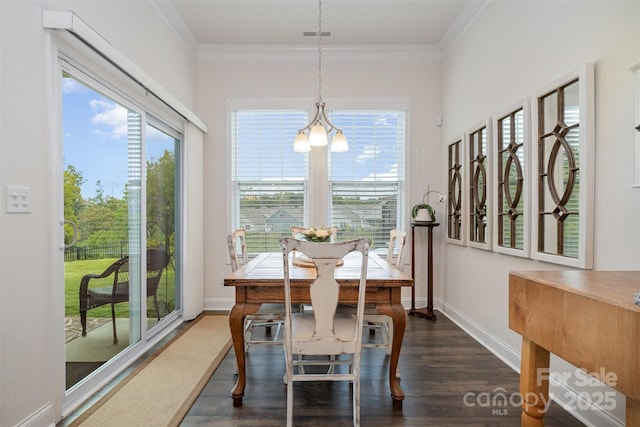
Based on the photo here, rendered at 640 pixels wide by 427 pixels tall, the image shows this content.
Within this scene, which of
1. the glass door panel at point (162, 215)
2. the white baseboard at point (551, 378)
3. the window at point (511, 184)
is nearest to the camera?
the white baseboard at point (551, 378)

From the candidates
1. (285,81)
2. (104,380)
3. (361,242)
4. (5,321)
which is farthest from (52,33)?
(285,81)

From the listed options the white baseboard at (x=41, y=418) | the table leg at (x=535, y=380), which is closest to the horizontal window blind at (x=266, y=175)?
the white baseboard at (x=41, y=418)

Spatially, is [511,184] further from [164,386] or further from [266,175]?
[164,386]

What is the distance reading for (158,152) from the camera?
3369mm

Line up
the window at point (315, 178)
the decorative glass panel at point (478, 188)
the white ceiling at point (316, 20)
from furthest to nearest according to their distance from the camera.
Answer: the window at point (315, 178)
the white ceiling at point (316, 20)
the decorative glass panel at point (478, 188)

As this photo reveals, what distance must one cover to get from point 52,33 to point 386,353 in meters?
3.12

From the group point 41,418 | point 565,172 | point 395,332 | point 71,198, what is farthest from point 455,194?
point 41,418

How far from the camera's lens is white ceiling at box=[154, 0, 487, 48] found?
3350 mm

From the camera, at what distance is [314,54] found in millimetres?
4203

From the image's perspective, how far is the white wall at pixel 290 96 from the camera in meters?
4.25

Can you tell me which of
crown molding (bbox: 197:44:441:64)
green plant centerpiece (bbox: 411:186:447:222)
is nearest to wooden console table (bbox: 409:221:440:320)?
green plant centerpiece (bbox: 411:186:447:222)

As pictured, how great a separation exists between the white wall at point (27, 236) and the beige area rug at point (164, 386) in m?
0.32

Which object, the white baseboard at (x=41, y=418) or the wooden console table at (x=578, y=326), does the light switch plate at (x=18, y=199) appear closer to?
the white baseboard at (x=41, y=418)

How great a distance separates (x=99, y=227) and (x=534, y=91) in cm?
320
